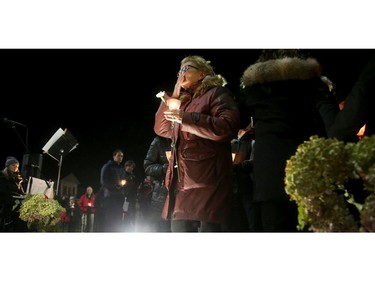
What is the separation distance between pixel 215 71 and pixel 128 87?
3.37 ft

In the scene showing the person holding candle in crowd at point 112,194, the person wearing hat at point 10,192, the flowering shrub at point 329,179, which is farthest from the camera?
the person holding candle in crowd at point 112,194

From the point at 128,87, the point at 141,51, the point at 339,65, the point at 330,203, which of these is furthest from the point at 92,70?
the point at 330,203

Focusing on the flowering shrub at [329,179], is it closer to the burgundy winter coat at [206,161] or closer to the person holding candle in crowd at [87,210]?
the burgundy winter coat at [206,161]

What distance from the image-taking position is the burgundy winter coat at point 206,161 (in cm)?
277

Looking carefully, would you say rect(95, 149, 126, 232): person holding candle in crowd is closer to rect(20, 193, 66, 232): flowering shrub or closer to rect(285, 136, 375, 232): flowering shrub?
rect(20, 193, 66, 232): flowering shrub

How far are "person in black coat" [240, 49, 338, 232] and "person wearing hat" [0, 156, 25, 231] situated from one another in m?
2.56

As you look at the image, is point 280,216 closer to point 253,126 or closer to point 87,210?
point 253,126

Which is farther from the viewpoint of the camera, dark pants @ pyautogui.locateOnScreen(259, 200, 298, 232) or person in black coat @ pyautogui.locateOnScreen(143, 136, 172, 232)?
person in black coat @ pyautogui.locateOnScreen(143, 136, 172, 232)

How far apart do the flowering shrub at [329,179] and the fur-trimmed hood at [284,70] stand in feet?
2.00

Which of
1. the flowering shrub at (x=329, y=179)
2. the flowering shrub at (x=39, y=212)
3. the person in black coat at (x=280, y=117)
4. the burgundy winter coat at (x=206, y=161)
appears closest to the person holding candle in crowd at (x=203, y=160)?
the burgundy winter coat at (x=206, y=161)

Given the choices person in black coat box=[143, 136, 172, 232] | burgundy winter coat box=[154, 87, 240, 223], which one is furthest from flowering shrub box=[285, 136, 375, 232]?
person in black coat box=[143, 136, 172, 232]

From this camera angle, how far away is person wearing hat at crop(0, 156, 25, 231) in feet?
13.7

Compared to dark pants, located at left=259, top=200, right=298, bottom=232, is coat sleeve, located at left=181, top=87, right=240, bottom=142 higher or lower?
higher

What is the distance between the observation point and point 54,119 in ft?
14.8
